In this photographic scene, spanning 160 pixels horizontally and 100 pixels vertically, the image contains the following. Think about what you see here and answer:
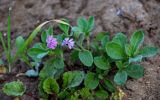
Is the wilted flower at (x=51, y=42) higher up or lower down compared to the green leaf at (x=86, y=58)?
higher up

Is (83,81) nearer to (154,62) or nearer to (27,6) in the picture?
(154,62)

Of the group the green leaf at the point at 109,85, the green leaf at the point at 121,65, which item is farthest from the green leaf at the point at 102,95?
the green leaf at the point at 121,65

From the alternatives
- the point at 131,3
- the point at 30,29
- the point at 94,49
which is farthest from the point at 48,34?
the point at 131,3

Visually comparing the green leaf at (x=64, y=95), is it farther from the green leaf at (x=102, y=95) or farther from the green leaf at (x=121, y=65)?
the green leaf at (x=121, y=65)

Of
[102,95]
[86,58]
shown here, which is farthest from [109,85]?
[86,58]

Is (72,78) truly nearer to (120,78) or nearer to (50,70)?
(50,70)
